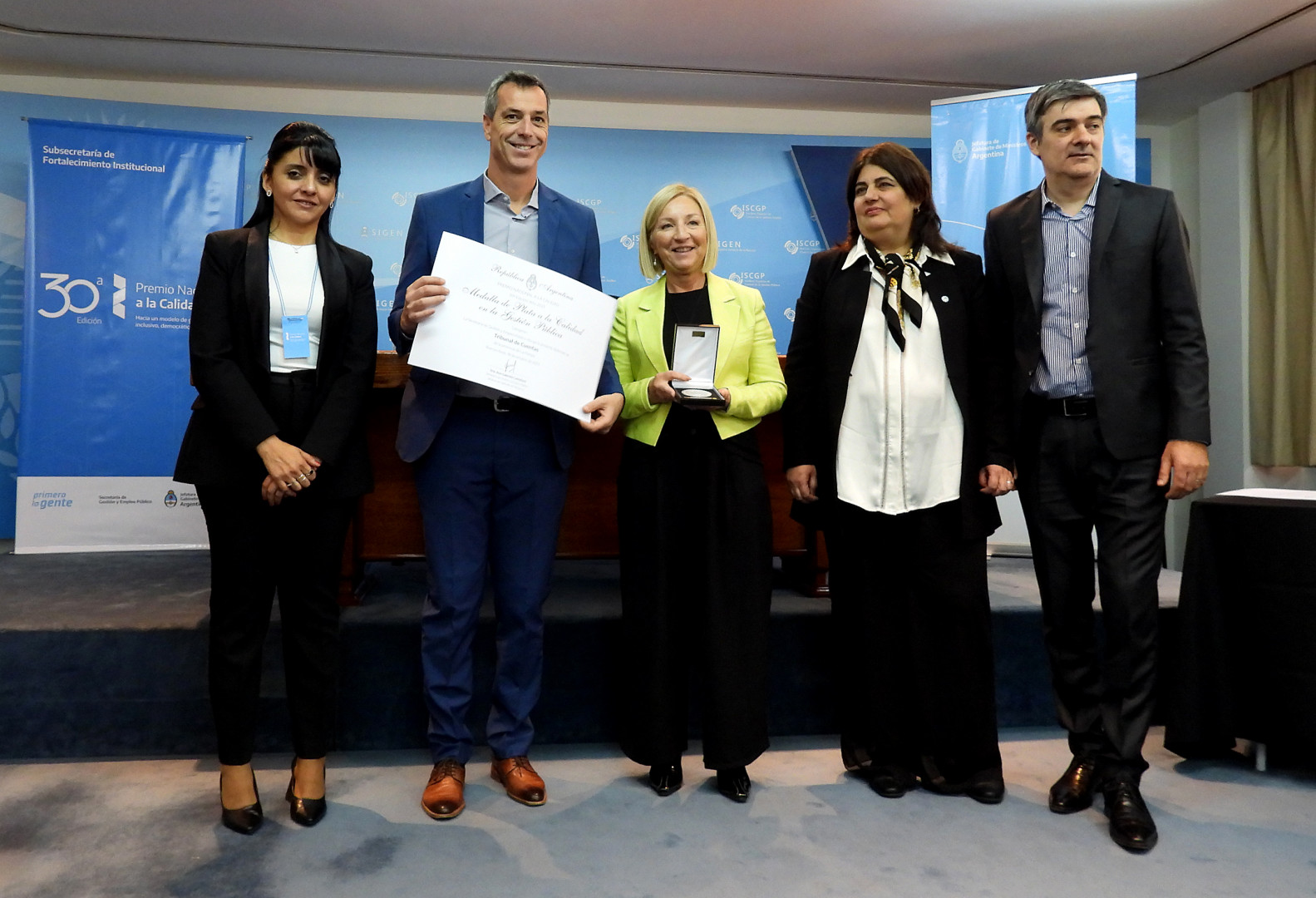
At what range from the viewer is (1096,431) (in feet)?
6.64

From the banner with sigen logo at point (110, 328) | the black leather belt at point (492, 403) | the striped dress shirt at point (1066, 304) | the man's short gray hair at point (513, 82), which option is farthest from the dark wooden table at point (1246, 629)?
the banner with sigen logo at point (110, 328)

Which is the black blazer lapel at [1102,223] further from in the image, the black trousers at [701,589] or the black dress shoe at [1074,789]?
the black dress shoe at [1074,789]

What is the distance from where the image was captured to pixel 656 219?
7.19 ft

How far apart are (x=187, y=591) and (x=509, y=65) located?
138 inches

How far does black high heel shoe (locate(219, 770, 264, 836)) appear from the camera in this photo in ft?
6.30

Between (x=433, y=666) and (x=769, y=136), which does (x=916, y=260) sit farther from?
(x=769, y=136)

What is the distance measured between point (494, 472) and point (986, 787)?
1425mm

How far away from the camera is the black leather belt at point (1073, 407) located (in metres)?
2.03

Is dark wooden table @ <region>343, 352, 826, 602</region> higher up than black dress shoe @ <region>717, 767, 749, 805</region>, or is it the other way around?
dark wooden table @ <region>343, 352, 826, 602</region>

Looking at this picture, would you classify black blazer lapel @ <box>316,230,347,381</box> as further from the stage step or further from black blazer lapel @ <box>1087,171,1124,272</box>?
black blazer lapel @ <box>1087,171,1124,272</box>

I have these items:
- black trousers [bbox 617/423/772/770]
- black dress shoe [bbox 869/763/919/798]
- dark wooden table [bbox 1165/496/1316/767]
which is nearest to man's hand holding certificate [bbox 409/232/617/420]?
black trousers [bbox 617/423/772/770]

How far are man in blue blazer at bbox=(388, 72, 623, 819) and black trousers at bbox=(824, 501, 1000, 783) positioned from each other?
76 cm

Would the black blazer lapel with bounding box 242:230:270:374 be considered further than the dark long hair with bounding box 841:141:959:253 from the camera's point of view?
No

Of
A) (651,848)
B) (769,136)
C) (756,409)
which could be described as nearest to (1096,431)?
(756,409)
